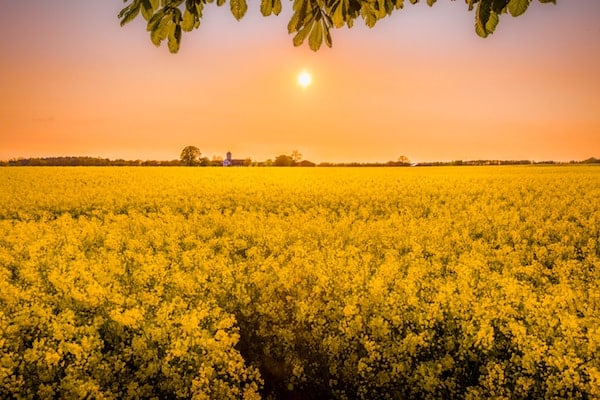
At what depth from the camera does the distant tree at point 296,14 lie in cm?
240

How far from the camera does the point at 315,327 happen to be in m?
4.67

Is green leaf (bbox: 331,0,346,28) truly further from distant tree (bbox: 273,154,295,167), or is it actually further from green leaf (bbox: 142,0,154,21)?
distant tree (bbox: 273,154,295,167)

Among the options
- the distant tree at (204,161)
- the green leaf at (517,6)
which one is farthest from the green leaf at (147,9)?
the distant tree at (204,161)

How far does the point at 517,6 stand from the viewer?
2.23 metres

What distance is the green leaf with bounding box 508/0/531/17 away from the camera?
2.21 metres

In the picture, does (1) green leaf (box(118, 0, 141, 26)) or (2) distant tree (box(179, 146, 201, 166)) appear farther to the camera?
(2) distant tree (box(179, 146, 201, 166))

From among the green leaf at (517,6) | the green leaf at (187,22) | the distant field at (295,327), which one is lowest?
the distant field at (295,327)

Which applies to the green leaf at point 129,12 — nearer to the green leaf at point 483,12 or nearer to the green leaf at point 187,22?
the green leaf at point 187,22

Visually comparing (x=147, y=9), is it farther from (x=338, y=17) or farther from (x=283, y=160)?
(x=283, y=160)

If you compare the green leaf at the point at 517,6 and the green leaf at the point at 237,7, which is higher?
the green leaf at the point at 237,7

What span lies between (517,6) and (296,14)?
1300mm

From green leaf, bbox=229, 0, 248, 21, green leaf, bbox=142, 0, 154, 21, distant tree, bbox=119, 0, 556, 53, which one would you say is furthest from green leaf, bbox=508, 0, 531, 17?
green leaf, bbox=142, 0, 154, 21

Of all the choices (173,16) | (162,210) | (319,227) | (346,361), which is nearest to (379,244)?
(319,227)

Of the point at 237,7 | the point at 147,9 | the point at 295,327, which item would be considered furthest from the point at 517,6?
the point at 295,327
